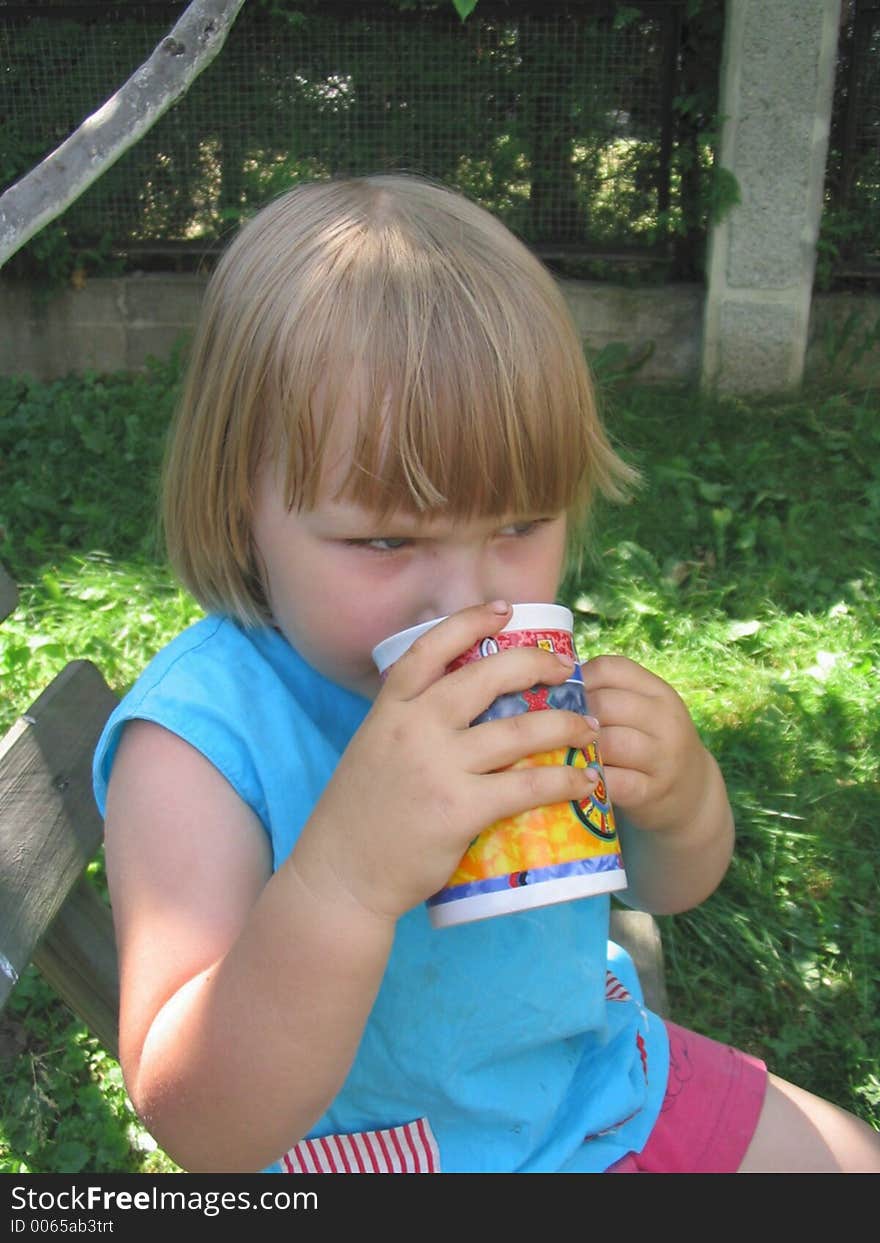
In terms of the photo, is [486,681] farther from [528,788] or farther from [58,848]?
[58,848]

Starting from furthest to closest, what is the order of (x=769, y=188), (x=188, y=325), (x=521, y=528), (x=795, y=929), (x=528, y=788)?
(x=188, y=325) < (x=769, y=188) < (x=795, y=929) < (x=521, y=528) < (x=528, y=788)

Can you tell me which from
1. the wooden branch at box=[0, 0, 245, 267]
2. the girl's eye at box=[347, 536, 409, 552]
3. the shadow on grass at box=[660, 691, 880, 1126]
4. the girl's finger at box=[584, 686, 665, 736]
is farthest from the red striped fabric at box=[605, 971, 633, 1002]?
the wooden branch at box=[0, 0, 245, 267]

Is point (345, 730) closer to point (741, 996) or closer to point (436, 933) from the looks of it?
point (436, 933)

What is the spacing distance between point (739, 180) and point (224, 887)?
14.5ft

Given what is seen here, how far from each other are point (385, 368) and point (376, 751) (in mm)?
383

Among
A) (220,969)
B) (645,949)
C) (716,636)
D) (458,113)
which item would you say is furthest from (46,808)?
(458,113)

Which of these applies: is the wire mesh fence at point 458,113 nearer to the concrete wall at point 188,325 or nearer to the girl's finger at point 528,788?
the concrete wall at point 188,325

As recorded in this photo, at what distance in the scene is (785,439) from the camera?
4746 mm

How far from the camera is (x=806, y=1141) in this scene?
157 centimetres

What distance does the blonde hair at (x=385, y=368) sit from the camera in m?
1.16

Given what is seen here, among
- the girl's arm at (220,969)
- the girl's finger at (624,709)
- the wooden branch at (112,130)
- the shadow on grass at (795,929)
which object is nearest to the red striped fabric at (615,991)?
the girl's finger at (624,709)

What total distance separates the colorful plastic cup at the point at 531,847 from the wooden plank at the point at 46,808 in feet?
Result: 1.85

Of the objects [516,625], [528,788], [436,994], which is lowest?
[436,994]

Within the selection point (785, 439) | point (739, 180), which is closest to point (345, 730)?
point (785, 439)
